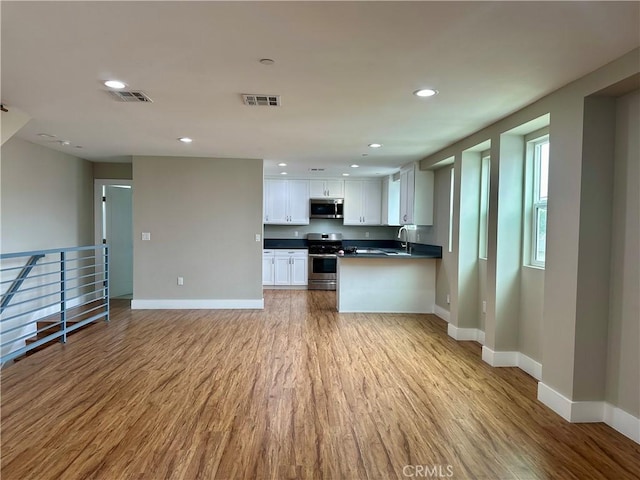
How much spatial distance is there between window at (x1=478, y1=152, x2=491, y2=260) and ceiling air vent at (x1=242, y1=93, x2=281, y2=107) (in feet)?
8.93

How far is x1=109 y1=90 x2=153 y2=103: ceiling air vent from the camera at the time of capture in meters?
2.97

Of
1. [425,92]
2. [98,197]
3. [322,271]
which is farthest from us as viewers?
[322,271]

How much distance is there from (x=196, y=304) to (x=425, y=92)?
4798 mm

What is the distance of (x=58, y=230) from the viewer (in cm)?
574

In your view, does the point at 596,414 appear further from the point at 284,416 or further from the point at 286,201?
the point at 286,201

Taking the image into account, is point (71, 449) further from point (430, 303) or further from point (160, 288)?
point (430, 303)

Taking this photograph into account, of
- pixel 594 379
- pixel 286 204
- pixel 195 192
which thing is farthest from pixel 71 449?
pixel 286 204

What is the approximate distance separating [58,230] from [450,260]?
231 inches

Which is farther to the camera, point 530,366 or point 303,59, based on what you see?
point 530,366

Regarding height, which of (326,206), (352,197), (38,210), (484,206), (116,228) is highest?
(352,197)

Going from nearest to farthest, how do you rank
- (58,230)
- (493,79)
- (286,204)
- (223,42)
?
1. (223,42)
2. (493,79)
3. (58,230)
4. (286,204)

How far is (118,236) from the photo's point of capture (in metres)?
7.40

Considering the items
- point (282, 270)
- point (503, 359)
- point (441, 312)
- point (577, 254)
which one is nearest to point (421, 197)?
point (441, 312)

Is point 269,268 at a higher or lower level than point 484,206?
lower
